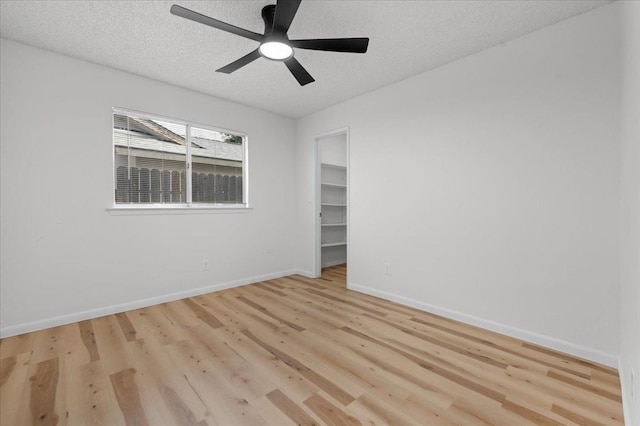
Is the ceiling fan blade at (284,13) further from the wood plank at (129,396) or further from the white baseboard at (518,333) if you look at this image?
the white baseboard at (518,333)

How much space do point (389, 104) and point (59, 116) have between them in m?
3.46

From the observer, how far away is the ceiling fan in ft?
5.74

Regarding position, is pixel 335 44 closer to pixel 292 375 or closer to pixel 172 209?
pixel 292 375

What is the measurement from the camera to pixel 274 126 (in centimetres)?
454

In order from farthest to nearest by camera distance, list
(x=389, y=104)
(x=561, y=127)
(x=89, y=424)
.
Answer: (x=389, y=104) → (x=561, y=127) → (x=89, y=424)

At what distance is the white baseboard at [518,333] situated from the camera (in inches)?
81.7

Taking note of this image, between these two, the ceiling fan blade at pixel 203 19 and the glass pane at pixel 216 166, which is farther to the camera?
the glass pane at pixel 216 166

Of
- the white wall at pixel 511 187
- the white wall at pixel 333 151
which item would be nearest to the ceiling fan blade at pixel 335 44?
the white wall at pixel 511 187

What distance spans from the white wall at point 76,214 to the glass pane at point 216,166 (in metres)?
0.24

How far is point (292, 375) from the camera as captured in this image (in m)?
1.91

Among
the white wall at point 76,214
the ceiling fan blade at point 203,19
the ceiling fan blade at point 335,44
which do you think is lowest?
the white wall at point 76,214

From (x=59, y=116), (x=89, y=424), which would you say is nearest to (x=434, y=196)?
(x=89, y=424)

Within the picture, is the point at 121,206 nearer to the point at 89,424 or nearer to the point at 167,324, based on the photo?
the point at 167,324

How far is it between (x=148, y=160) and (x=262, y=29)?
204 cm
